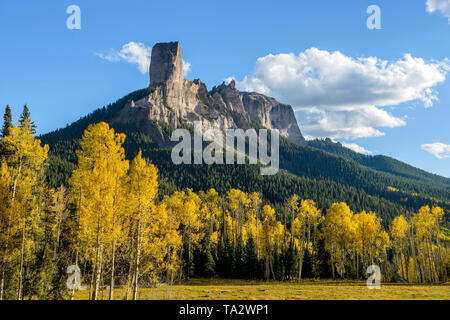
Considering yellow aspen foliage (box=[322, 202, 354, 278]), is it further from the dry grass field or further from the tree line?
the dry grass field

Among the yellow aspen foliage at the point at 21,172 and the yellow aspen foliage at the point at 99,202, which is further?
the yellow aspen foliage at the point at 21,172

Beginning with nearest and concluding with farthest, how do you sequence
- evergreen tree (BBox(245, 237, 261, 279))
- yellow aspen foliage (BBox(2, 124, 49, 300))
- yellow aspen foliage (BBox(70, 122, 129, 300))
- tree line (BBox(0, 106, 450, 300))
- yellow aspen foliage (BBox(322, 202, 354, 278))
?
yellow aspen foliage (BBox(70, 122, 129, 300)), tree line (BBox(0, 106, 450, 300)), yellow aspen foliage (BBox(2, 124, 49, 300)), yellow aspen foliage (BBox(322, 202, 354, 278)), evergreen tree (BBox(245, 237, 261, 279))

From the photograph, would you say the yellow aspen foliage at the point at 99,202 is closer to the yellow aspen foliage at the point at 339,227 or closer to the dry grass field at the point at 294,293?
the dry grass field at the point at 294,293

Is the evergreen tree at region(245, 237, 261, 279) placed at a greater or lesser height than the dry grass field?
lesser

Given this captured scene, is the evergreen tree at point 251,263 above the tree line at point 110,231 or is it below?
below

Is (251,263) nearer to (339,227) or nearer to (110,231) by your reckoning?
(339,227)

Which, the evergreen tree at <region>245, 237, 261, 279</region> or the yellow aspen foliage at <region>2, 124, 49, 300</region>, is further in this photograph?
the evergreen tree at <region>245, 237, 261, 279</region>

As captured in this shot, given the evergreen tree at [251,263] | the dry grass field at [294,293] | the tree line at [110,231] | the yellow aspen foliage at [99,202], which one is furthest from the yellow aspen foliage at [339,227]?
the yellow aspen foliage at [99,202]

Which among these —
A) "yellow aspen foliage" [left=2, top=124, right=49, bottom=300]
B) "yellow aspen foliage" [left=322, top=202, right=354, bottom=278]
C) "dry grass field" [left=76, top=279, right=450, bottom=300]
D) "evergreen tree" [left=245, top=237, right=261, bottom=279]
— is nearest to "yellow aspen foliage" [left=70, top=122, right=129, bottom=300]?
"dry grass field" [left=76, top=279, right=450, bottom=300]
